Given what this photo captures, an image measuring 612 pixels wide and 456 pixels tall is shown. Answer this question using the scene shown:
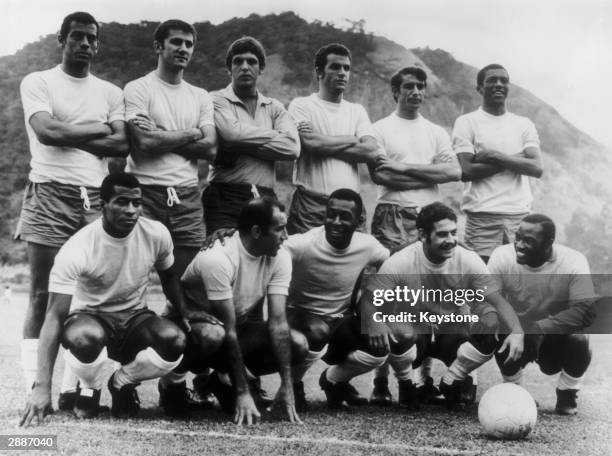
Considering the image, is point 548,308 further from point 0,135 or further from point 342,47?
point 0,135

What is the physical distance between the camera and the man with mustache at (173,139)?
4.45 metres

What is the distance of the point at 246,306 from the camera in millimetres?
4320

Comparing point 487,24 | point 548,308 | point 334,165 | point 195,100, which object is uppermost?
point 487,24

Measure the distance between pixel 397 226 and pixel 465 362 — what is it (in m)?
1.08

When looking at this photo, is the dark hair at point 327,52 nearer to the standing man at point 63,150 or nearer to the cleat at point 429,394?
the standing man at point 63,150

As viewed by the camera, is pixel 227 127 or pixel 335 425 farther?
pixel 227 127

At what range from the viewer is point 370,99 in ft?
33.8

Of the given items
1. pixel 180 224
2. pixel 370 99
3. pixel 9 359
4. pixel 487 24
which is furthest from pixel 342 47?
pixel 370 99

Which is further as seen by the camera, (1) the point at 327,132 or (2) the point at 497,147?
(2) the point at 497,147

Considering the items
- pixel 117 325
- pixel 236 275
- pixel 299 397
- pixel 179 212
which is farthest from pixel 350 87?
pixel 117 325

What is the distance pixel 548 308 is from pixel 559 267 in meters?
0.30

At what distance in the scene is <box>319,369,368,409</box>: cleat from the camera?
4582mm

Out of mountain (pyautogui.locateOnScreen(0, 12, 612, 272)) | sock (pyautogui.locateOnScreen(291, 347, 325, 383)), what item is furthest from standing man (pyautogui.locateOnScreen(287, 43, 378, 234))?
sock (pyautogui.locateOnScreen(291, 347, 325, 383))

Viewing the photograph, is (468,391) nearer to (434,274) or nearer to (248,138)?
(434,274)
